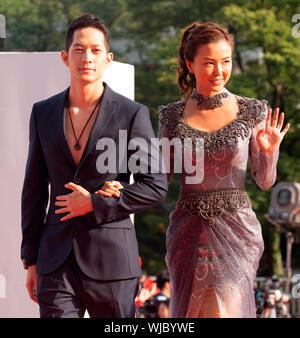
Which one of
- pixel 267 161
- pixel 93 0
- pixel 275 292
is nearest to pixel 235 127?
pixel 267 161

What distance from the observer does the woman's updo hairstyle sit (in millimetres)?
4301

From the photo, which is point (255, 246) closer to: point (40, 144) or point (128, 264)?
point (128, 264)

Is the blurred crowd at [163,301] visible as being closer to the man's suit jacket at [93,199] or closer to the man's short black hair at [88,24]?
the man's suit jacket at [93,199]

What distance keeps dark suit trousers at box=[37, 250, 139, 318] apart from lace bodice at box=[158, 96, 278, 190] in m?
0.91

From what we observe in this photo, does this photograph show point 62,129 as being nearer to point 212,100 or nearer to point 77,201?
point 77,201

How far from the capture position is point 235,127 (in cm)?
439

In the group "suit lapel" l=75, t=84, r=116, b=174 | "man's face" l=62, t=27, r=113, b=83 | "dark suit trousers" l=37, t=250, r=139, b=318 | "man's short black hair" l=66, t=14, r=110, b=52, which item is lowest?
"dark suit trousers" l=37, t=250, r=139, b=318

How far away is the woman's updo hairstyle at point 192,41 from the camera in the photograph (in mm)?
4301

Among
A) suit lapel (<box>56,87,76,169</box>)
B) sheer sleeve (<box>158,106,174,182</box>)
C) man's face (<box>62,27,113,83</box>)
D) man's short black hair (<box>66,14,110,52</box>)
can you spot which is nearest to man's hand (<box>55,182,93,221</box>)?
suit lapel (<box>56,87,76,169</box>)

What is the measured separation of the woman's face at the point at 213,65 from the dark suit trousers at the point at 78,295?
1199 millimetres

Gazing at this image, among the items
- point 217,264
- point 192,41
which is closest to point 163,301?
point 217,264

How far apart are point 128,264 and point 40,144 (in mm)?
678

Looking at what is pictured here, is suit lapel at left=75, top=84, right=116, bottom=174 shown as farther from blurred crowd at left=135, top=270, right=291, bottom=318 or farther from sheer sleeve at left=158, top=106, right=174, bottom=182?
blurred crowd at left=135, top=270, right=291, bottom=318

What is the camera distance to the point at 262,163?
4.34 metres
